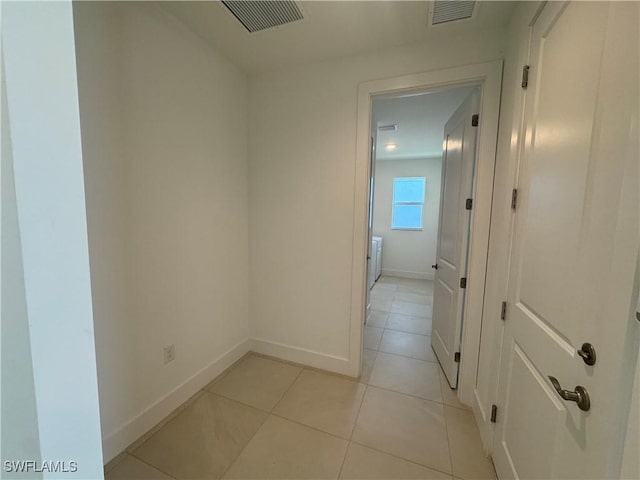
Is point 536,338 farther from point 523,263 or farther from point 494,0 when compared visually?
point 494,0

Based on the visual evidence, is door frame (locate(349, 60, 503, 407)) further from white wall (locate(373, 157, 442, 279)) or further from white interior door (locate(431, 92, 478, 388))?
white wall (locate(373, 157, 442, 279))

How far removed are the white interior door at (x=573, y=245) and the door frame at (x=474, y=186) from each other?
1.52 ft

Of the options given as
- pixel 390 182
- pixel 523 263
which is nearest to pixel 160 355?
pixel 523 263

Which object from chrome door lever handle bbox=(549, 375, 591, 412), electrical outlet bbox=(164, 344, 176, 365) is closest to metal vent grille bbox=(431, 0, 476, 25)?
chrome door lever handle bbox=(549, 375, 591, 412)

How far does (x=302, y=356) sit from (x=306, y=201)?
1.40 m

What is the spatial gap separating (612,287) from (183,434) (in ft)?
6.97

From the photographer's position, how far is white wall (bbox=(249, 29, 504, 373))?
6.54 ft

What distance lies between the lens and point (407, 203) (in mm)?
5516

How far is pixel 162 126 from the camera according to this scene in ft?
5.18

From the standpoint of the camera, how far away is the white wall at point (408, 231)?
5.24 m

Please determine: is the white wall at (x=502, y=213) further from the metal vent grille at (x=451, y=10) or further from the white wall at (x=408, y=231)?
the white wall at (x=408, y=231)

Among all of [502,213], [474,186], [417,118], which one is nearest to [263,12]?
[474,186]

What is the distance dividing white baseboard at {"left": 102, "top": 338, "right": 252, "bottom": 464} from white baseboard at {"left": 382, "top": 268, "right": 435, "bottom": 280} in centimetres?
412

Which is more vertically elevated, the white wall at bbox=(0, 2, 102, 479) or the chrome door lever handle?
the white wall at bbox=(0, 2, 102, 479)
